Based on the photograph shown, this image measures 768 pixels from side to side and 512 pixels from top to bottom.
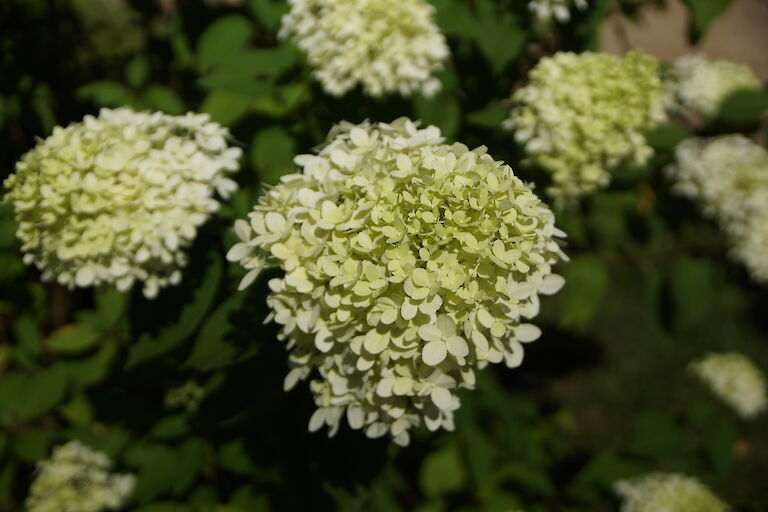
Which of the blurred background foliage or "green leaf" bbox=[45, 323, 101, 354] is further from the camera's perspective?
"green leaf" bbox=[45, 323, 101, 354]

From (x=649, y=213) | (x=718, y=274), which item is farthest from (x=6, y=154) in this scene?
(x=718, y=274)

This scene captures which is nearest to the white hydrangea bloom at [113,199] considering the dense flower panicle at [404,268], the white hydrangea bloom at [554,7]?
the dense flower panicle at [404,268]

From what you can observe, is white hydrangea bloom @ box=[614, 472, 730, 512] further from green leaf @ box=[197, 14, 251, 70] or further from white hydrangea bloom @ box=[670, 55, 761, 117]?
green leaf @ box=[197, 14, 251, 70]

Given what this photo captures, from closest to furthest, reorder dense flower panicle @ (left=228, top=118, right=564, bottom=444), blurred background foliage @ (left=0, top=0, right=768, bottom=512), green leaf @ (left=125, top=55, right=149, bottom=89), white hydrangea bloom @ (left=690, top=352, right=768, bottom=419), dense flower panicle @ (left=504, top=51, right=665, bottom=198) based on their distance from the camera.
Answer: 1. dense flower panicle @ (left=228, top=118, right=564, bottom=444)
2. blurred background foliage @ (left=0, top=0, right=768, bottom=512)
3. dense flower panicle @ (left=504, top=51, right=665, bottom=198)
4. green leaf @ (left=125, top=55, right=149, bottom=89)
5. white hydrangea bloom @ (left=690, top=352, right=768, bottom=419)

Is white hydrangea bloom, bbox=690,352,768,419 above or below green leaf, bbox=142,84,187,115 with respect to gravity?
below

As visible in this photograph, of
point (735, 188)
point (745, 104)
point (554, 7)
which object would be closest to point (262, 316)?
point (554, 7)

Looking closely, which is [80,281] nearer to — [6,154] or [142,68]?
[6,154]

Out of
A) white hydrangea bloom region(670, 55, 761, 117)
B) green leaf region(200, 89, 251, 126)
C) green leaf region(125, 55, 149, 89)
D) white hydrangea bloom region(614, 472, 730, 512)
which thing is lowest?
white hydrangea bloom region(614, 472, 730, 512)

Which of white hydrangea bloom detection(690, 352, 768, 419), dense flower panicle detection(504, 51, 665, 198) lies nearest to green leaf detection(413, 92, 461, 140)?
dense flower panicle detection(504, 51, 665, 198)
